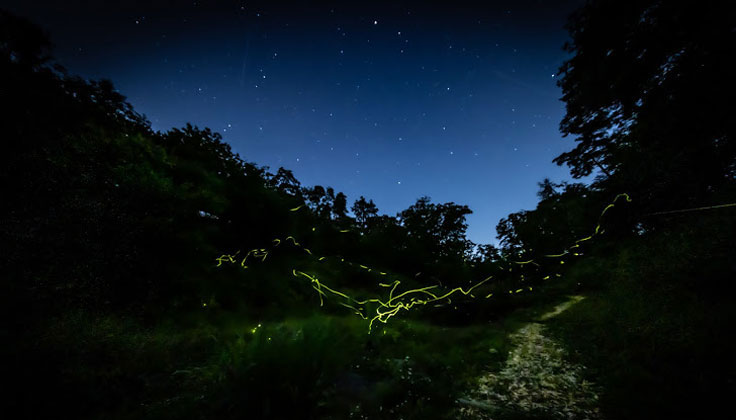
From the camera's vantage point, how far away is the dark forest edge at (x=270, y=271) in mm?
2719

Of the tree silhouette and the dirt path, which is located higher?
the tree silhouette

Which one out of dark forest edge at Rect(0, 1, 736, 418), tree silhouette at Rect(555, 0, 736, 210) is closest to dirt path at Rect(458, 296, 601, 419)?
dark forest edge at Rect(0, 1, 736, 418)

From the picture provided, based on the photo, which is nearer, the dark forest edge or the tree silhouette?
the dark forest edge

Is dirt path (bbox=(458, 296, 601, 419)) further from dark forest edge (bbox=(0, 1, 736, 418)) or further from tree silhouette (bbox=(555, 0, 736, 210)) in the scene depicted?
tree silhouette (bbox=(555, 0, 736, 210))

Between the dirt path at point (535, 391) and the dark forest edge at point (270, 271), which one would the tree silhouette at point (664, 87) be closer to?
the dark forest edge at point (270, 271)

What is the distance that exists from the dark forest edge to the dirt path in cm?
29

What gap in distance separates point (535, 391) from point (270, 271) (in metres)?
7.69

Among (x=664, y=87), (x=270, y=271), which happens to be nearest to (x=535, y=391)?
(x=664, y=87)

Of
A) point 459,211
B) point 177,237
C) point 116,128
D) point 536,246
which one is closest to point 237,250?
point 177,237

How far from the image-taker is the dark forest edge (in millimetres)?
2719

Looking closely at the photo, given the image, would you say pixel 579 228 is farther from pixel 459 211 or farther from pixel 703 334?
pixel 459 211

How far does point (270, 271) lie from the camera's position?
8.08 meters

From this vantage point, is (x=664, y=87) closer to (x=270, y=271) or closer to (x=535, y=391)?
(x=535, y=391)

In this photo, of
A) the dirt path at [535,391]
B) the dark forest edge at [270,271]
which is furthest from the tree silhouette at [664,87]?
the dirt path at [535,391]
